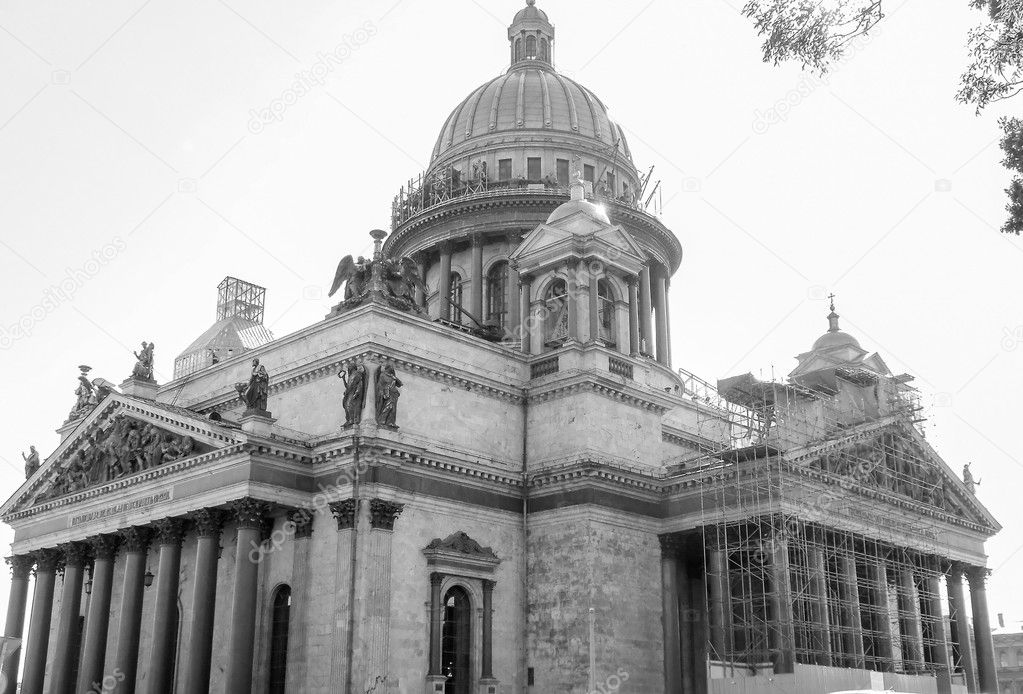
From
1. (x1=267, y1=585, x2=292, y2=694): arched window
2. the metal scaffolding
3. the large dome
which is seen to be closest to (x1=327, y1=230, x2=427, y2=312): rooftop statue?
(x1=267, y1=585, x2=292, y2=694): arched window

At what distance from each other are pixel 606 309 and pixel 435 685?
16323 millimetres

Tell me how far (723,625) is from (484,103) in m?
31.5

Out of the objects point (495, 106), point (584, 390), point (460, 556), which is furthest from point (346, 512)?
point (495, 106)

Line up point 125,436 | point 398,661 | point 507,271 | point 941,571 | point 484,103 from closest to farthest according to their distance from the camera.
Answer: point 398,661 → point 125,436 → point 941,571 → point 507,271 → point 484,103

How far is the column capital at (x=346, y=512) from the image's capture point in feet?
112

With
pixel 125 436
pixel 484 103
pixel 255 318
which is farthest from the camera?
pixel 255 318

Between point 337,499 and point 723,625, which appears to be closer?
point 337,499

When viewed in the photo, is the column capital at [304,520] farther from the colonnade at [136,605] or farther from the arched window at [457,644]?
the arched window at [457,644]

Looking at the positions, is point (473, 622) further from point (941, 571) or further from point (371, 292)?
point (941, 571)

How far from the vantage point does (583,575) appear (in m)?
37.2

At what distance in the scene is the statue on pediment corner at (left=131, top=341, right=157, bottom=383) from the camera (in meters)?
43.9

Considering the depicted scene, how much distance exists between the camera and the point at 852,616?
130 feet

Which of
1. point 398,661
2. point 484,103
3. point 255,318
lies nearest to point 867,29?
point 398,661

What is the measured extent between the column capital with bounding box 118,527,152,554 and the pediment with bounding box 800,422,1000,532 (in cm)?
2302
